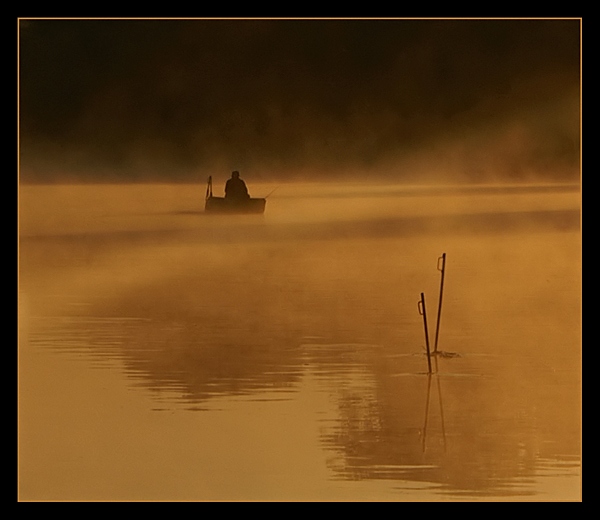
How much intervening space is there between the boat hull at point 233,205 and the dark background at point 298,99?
116 millimetres

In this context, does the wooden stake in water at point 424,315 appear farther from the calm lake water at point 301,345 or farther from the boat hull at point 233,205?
the boat hull at point 233,205

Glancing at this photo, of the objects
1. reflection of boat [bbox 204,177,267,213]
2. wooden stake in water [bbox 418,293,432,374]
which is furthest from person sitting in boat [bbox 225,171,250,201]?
wooden stake in water [bbox 418,293,432,374]

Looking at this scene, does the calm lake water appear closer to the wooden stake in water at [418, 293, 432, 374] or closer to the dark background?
the wooden stake in water at [418, 293, 432, 374]

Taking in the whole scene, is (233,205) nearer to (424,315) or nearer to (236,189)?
(236,189)

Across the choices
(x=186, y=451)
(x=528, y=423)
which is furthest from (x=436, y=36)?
(x=186, y=451)

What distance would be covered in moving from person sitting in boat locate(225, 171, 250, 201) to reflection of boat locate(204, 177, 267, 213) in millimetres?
14

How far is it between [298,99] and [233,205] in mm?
521

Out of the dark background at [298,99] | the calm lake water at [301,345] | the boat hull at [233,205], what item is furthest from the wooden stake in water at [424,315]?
the boat hull at [233,205]

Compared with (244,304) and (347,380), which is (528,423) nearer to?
(347,380)

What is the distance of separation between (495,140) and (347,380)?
3.91ft

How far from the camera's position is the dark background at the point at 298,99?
5.37 meters

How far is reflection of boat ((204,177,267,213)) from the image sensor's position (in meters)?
5.40

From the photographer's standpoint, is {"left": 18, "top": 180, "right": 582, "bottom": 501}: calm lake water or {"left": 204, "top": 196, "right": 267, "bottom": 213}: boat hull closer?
{"left": 18, "top": 180, "right": 582, "bottom": 501}: calm lake water

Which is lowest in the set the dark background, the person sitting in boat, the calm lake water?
the calm lake water
